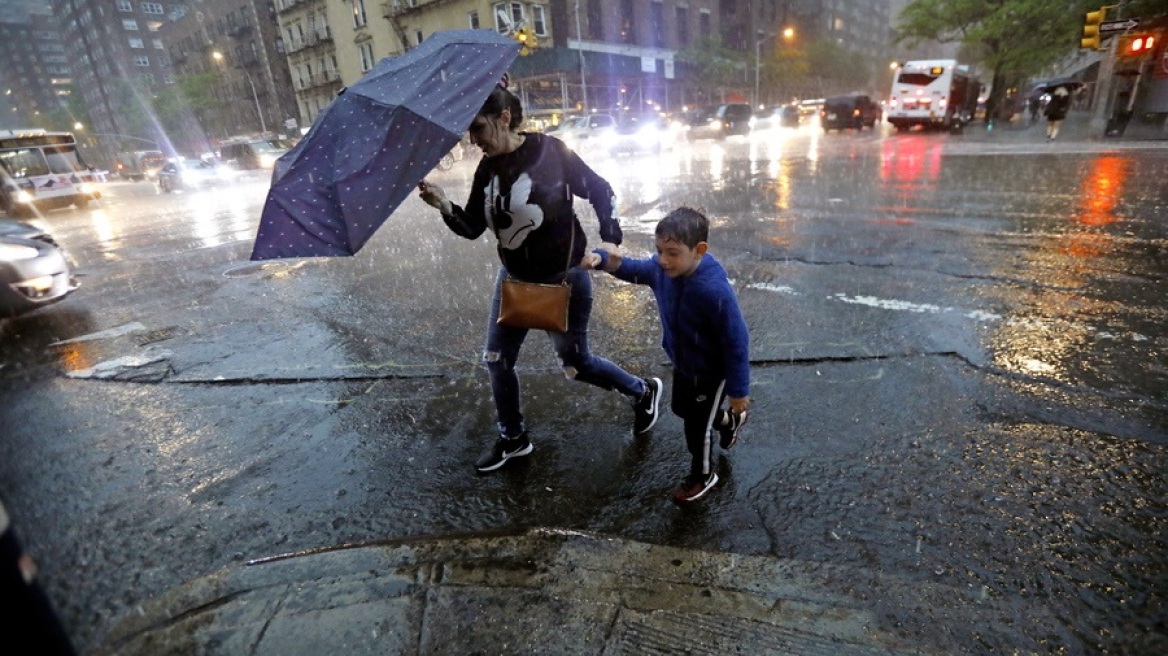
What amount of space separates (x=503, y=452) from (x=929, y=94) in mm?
34436

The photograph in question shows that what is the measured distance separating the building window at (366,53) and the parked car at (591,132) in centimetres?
3077

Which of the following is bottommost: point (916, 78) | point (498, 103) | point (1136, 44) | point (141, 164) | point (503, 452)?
point (141, 164)

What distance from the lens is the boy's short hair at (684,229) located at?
8.12ft

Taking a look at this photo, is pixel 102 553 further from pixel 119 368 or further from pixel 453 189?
pixel 453 189

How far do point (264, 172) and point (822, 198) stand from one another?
2649 cm

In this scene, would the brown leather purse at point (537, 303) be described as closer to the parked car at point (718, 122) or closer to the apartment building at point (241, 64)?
the parked car at point (718, 122)

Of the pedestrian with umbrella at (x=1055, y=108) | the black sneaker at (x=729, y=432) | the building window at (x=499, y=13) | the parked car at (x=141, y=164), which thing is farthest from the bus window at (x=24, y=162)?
the pedestrian with umbrella at (x=1055, y=108)

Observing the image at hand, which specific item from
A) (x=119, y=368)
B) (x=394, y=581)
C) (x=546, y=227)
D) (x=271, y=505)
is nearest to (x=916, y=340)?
(x=546, y=227)

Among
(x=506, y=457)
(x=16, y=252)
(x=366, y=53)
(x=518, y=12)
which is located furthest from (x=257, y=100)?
(x=506, y=457)

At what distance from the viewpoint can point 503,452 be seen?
11.1 ft

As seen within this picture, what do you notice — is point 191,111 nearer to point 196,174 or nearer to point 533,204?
point 196,174

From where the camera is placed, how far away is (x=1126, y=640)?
205cm

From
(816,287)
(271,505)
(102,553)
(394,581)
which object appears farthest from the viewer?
(816,287)

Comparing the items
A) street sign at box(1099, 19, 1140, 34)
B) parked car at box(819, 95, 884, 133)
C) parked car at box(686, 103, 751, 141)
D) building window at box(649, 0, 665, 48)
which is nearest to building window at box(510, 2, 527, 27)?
building window at box(649, 0, 665, 48)
